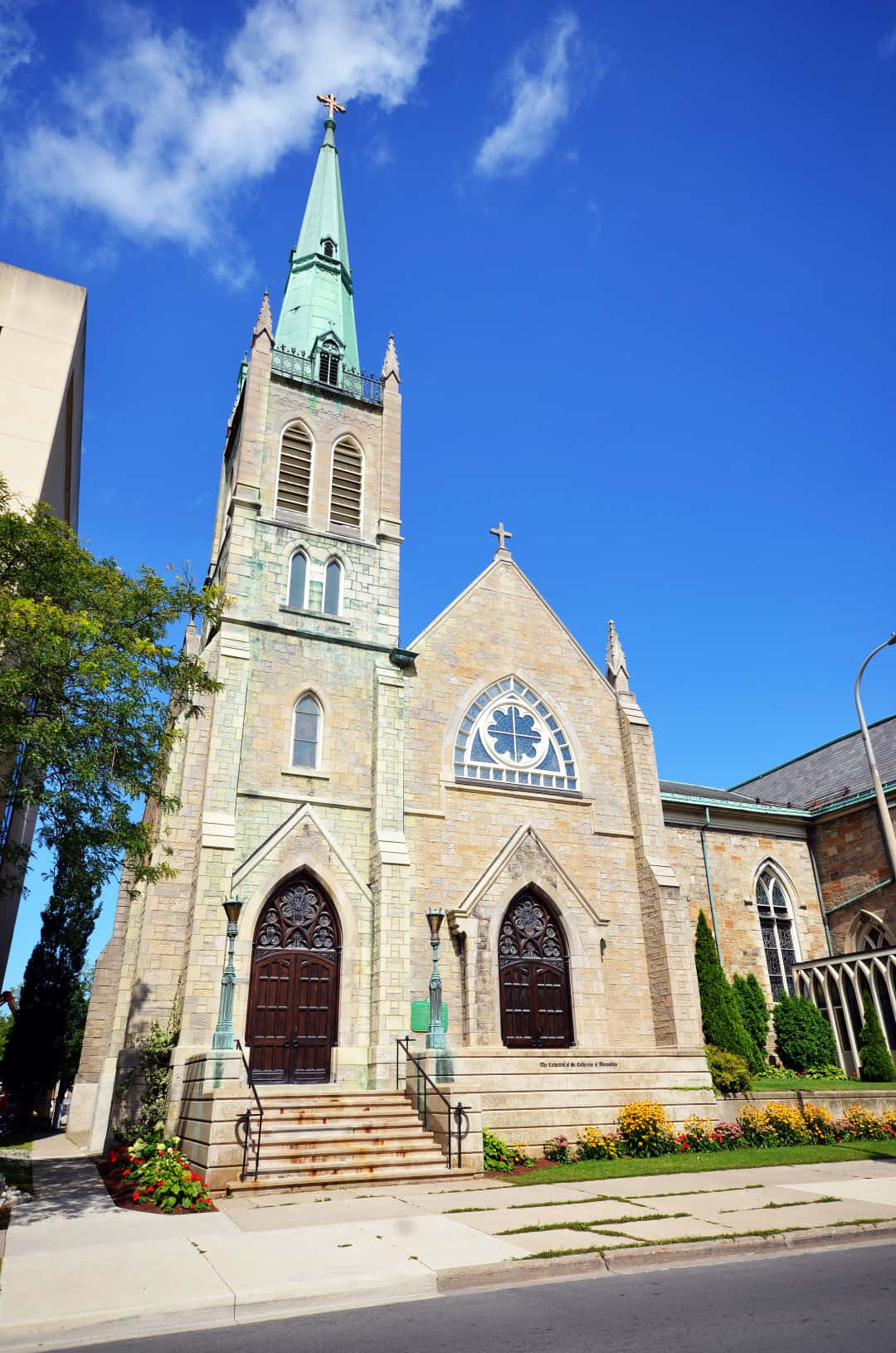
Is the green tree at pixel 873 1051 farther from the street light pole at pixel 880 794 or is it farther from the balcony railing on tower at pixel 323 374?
the balcony railing on tower at pixel 323 374

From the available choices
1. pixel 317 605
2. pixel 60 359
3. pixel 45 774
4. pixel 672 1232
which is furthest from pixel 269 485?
pixel 672 1232

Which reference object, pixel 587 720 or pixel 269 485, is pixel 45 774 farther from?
pixel 587 720

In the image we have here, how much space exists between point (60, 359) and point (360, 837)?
1351 cm

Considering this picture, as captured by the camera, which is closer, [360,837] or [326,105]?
[360,837]

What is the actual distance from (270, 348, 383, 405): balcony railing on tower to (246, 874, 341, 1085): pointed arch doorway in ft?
44.9

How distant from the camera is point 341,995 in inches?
724

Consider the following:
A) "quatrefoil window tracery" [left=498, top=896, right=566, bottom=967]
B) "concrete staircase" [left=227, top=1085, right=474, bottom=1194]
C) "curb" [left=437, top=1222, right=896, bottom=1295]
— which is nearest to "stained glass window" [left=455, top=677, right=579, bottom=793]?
"quatrefoil window tracery" [left=498, top=896, right=566, bottom=967]

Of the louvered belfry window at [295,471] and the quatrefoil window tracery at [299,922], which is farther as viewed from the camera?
the louvered belfry window at [295,471]

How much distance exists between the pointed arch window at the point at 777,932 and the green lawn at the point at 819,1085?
10.1 feet

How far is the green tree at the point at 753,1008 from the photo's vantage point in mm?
22922

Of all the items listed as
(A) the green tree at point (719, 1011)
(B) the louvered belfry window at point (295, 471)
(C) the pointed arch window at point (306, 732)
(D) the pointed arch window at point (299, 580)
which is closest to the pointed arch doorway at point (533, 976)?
(A) the green tree at point (719, 1011)

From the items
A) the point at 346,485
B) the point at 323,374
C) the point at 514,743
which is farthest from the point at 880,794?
the point at 323,374

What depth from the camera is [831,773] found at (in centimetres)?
3044

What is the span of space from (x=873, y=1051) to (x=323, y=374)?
23.4 metres
